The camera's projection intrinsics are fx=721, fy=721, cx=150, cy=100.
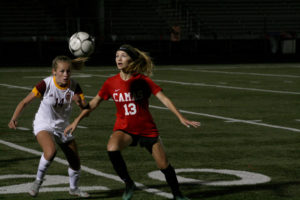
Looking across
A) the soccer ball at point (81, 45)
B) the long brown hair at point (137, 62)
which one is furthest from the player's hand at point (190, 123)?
the soccer ball at point (81, 45)

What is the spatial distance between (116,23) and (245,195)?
120ft

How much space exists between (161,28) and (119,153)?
122ft

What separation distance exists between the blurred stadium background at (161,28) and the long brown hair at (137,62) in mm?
30141

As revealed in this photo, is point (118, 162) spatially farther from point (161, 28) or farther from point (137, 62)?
point (161, 28)

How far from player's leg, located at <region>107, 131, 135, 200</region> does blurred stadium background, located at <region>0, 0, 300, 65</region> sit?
30348mm

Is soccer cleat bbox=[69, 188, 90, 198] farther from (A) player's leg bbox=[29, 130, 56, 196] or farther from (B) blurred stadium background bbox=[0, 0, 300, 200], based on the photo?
(A) player's leg bbox=[29, 130, 56, 196]

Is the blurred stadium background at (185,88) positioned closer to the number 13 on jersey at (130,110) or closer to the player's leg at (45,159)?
the player's leg at (45,159)

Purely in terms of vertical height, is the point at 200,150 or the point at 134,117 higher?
the point at 134,117

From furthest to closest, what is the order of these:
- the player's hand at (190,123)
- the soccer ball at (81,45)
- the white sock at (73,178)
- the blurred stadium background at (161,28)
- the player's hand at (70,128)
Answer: the blurred stadium background at (161,28)
the soccer ball at (81,45)
the white sock at (73,178)
the player's hand at (70,128)
the player's hand at (190,123)

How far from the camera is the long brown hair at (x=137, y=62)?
6828mm

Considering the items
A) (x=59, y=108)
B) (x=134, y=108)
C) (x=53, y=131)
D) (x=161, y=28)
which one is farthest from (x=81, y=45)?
(x=161, y=28)

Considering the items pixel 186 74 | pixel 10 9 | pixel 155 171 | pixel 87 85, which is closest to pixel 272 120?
pixel 155 171

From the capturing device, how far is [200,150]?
33.0 feet

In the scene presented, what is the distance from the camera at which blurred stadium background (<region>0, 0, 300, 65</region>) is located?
3956cm
